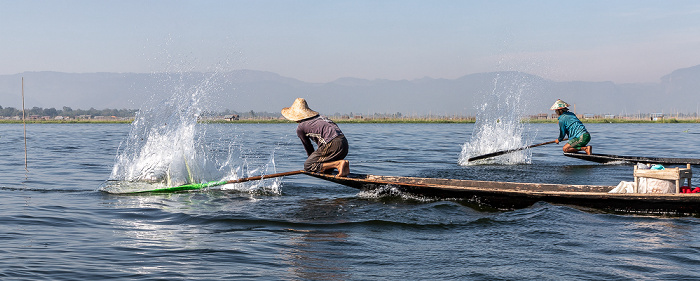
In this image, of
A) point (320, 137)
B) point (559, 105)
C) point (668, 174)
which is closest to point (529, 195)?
point (668, 174)

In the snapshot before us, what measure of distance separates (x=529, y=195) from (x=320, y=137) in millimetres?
3845

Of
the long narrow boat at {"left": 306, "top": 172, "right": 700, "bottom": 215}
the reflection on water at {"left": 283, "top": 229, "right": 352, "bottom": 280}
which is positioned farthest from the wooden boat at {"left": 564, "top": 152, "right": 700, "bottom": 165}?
the reflection on water at {"left": 283, "top": 229, "right": 352, "bottom": 280}

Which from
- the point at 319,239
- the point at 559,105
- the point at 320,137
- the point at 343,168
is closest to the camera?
the point at 319,239

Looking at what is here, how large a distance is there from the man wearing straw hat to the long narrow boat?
237 millimetres

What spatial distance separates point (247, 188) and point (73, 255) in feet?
19.9

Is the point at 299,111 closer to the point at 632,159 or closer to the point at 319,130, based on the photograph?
the point at 319,130

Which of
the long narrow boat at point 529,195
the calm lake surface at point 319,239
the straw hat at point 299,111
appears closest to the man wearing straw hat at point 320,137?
the straw hat at point 299,111

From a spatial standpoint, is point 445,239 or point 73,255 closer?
point 73,255

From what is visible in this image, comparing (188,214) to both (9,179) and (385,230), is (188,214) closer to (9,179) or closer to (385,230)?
(385,230)

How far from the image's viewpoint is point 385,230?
9070 millimetres

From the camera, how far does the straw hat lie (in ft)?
37.8

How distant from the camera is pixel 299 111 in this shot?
38.0 ft

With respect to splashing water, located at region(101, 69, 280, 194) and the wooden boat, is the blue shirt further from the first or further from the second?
splashing water, located at region(101, 69, 280, 194)

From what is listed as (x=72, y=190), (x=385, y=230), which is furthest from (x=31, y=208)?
(x=385, y=230)
